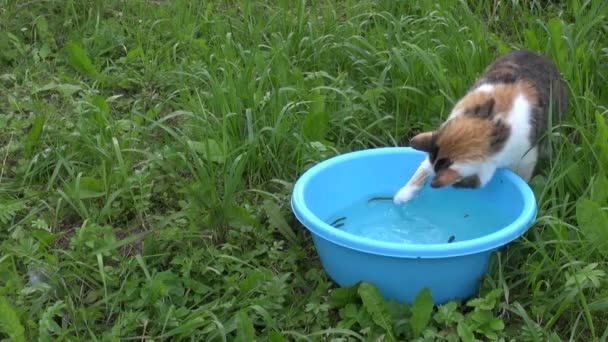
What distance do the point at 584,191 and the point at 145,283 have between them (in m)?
1.58

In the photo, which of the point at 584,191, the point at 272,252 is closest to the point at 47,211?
the point at 272,252

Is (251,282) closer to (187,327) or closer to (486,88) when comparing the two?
(187,327)

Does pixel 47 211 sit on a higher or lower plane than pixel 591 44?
lower

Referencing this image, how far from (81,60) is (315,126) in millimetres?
1417

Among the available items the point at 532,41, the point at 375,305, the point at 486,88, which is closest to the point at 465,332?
the point at 375,305

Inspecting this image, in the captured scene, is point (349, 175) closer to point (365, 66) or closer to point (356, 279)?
point (356, 279)

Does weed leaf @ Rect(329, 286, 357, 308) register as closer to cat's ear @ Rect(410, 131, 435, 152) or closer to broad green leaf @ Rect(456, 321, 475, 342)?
broad green leaf @ Rect(456, 321, 475, 342)

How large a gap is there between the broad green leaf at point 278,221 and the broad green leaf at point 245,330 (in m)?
0.55

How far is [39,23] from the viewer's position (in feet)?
15.1

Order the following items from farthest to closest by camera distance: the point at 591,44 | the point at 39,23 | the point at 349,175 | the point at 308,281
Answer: the point at 39,23, the point at 591,44, the point at 349,175, the point at 308,281

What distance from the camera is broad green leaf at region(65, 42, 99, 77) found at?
13.9ft

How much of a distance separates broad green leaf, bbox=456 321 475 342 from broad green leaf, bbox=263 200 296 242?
0.75m

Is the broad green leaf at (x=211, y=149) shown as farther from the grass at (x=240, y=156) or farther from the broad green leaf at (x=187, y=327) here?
the broad green leaf at (x=187, y=327)

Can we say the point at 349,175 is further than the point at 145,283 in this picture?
Yes
